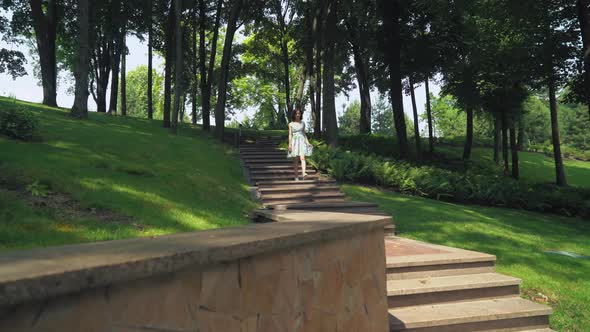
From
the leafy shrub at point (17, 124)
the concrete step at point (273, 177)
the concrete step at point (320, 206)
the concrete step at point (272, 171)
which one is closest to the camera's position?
the concrete step at point (320, 206)

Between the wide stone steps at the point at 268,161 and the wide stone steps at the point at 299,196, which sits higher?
the wide stone steps at the point at 268,161

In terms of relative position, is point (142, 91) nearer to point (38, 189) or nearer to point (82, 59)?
point (82, 59)

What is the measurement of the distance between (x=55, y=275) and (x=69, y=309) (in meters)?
0.18

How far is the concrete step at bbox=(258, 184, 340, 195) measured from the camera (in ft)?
38.1

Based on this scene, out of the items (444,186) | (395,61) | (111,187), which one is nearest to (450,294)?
(111,187)

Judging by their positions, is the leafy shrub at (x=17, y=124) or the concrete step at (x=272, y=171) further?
the concrete step at (x=272, y=171)

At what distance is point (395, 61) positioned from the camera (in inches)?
816

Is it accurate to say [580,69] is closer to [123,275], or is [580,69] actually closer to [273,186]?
[273,186]

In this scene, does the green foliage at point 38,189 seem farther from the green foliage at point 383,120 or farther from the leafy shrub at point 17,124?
the green foliage at point 383,120

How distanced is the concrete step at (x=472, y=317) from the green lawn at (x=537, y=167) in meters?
25.5

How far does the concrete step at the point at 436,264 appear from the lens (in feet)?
17.7

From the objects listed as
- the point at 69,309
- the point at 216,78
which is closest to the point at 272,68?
the point at 216,78

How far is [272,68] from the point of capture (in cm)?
3984

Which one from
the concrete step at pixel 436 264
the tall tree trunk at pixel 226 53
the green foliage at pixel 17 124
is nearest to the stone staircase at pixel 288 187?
the concrete step at pixel 436 264
